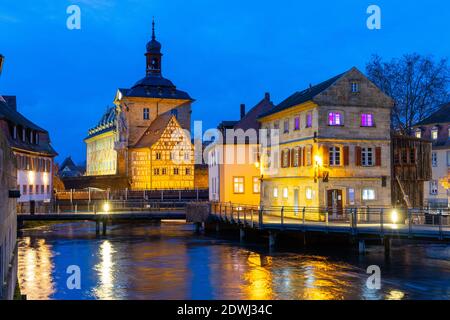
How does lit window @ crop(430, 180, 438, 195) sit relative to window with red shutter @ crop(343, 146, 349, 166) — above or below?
below

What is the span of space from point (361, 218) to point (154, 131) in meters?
52.0

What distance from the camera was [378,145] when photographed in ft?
134

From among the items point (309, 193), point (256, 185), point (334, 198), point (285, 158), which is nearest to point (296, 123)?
point (285, 158)

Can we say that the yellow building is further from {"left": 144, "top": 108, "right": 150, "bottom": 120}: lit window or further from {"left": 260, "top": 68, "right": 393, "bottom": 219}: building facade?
{"left": 260, "top": 68, "right": 393, "bottom": 219}: building facade

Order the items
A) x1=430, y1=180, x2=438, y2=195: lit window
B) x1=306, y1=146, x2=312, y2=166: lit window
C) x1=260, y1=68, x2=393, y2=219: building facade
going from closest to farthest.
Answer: x1=260, y1=68, x2=393, y2=219: building facade → x1=306, y1=146, x2=312, y2=166: lit window → x1=430, y1=180, x2=438, y2=195: lit window

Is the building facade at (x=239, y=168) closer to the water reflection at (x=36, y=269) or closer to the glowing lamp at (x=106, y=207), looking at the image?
the glowing lamp at (x=106, y=207)

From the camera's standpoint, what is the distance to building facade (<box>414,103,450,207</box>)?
5945 cm

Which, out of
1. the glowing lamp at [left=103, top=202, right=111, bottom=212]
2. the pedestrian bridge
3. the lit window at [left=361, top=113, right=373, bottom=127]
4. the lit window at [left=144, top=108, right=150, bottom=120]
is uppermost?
the lit window at [left=144, top=108, right=150, bottom=120]

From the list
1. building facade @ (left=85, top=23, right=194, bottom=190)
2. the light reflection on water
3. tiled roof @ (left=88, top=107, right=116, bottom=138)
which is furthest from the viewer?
tiled roof @ (left=88, top=107, right=116, bottom=138)

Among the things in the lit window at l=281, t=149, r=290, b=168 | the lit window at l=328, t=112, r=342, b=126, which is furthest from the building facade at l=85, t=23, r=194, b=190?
the lit window at l=328, t=112, r=342, b=126

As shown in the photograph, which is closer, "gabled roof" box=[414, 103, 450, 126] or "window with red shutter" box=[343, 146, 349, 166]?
"window with red shutter" box=[343, 146, 349, 166]

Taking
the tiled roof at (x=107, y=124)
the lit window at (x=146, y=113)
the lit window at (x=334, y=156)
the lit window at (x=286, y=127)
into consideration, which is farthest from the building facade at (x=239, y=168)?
the tiled roof at (x=107, y=124)
